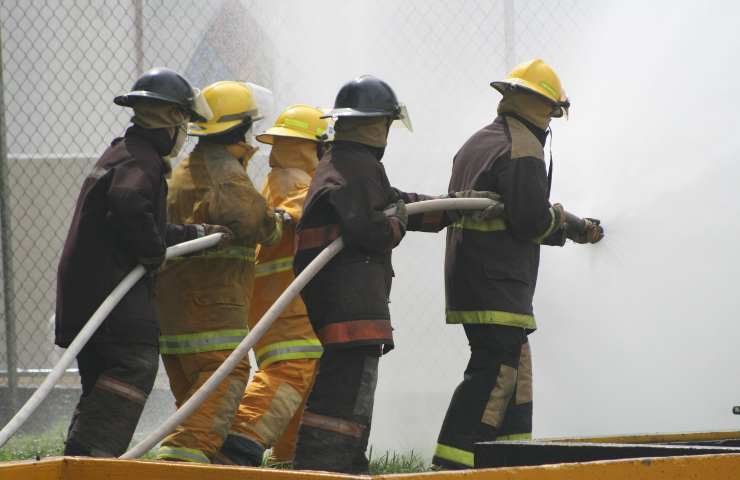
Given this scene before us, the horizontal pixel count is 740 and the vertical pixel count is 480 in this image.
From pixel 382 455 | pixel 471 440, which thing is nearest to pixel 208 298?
pixel 471 440

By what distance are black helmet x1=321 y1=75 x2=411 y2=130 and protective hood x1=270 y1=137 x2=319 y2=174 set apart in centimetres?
104

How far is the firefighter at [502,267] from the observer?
482 centimetres

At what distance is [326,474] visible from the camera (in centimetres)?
231

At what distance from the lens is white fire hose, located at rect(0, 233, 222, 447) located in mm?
3885

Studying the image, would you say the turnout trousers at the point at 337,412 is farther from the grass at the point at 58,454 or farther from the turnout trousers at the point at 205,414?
the grass at the point at 58,454

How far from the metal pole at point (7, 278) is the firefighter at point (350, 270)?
3.12 meters

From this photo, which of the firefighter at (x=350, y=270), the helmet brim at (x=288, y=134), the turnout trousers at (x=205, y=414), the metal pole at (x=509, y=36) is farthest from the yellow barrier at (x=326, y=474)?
the metal pole at (x=509, y=36)

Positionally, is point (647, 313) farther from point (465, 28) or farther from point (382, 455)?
point (465, 28)

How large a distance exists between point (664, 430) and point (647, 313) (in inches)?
24.4

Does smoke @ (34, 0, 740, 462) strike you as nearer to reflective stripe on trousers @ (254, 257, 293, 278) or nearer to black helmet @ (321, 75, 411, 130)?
reflective stripe on trousers @ (254, 257, 293, 278)

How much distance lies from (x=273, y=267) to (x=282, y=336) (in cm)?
45

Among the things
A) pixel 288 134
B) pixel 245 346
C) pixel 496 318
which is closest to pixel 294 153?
pixel 288 134

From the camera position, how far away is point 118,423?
170 inches

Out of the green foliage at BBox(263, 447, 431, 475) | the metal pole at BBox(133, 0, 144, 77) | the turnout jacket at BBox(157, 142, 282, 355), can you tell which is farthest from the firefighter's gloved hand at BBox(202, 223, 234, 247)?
the metal pole at BBox(133, 0, 144, 77)
